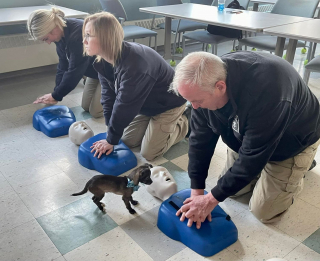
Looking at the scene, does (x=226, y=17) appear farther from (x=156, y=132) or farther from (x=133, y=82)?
(x=133, y=82)

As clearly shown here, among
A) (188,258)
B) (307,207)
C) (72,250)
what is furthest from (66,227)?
(307,207)

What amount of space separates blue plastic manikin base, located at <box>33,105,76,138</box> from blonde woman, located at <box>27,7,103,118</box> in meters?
0.10

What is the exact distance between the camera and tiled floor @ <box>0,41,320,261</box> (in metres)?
1.56

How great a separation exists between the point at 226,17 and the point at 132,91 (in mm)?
1977

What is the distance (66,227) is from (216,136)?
93 centimetres

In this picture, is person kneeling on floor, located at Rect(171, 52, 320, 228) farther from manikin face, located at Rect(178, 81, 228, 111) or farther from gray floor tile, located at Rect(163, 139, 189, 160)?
gray floor tile, located at Rect(163, 139, 189, 160)

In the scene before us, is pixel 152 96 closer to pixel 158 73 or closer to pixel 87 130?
pixel 158 73

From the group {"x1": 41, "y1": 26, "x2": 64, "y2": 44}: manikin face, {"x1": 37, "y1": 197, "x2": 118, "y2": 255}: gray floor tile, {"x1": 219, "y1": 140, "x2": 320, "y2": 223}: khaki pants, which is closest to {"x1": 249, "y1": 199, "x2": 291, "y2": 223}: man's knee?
{"x1": 219, "y1": 140, "x2": 320, "y2": 223}: khaki pants

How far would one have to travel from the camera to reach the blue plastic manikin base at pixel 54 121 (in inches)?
101

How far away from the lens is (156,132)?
2301 millimetres

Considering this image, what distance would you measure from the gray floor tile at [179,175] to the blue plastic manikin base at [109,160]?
26 cm

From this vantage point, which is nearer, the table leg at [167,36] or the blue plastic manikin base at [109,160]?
the blue plastic manikin base at [109,160]

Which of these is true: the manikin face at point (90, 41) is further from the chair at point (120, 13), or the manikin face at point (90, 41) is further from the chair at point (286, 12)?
the chair at point (286, 12)

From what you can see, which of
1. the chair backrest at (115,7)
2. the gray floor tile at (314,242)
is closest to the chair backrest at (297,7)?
the chair backrest at (115,7)
